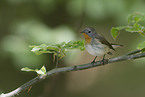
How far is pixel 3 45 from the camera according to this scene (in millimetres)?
4461

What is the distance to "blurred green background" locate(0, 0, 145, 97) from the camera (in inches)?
168

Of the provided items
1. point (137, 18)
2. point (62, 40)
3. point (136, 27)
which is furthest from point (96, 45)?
point (62, 40)

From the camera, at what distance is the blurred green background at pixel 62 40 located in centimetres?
427

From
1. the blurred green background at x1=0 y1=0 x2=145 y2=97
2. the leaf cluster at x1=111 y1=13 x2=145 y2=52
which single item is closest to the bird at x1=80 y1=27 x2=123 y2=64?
the blurred green background at x1=0 y1=0 x2=145 y2=97

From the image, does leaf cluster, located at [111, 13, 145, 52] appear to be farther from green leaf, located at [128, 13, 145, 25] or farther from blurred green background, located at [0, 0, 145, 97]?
blurred green background, located at [0, 0, 145, 97]

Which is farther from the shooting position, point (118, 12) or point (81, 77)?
point (81, 77)

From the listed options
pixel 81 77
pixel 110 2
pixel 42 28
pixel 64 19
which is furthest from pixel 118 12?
pixel 81 77

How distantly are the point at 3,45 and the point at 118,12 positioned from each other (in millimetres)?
2278

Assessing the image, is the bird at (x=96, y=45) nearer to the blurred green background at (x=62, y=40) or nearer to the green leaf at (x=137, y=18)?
the blurred green background at (x=62, y=40)

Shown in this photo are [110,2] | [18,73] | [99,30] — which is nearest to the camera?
[110,2]

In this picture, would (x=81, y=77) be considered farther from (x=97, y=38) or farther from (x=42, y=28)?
(x=97, y=38)

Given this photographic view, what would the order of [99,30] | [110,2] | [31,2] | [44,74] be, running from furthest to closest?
[99,30] < [31,2] < [110,2] < [44,74]

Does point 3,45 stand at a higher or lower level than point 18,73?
higher

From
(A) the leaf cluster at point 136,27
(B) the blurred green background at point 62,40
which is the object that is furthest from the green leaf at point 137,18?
(B) the blurred green background at point 62,40
